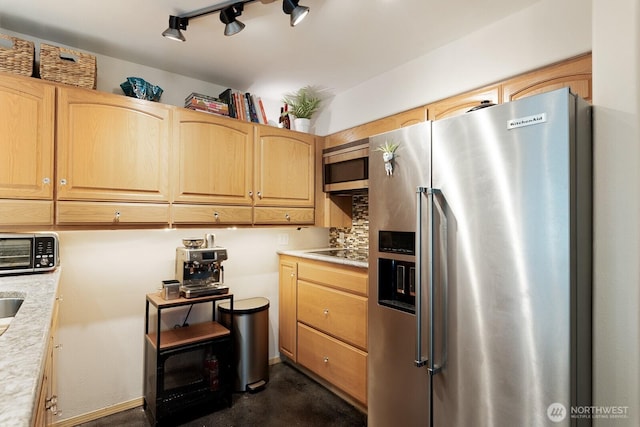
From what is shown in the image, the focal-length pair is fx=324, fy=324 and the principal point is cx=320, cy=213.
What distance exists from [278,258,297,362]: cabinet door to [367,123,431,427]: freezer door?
3.65ft

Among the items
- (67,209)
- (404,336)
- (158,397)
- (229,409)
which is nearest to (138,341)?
(158,397)

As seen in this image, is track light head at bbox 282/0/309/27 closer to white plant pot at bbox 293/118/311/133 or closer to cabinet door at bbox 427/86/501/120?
cabinet door at bbox 427/86/501/120

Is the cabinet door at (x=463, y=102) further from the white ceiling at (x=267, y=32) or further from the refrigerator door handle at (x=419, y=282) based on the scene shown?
the refrigerator door handle at (x=419, y=282)

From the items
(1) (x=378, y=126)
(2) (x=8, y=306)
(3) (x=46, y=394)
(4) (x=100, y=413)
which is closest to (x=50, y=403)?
(3) (x=46, y=394)

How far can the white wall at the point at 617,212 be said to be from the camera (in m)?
1.13

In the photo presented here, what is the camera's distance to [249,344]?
255 centimetres

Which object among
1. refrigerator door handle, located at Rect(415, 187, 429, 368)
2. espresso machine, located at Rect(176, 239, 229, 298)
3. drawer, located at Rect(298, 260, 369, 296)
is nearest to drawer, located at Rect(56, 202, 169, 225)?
espresso machine, located at Rect(176, 239, 229, 298)

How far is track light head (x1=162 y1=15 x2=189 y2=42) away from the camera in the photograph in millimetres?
1806

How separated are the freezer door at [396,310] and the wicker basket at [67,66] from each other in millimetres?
1737

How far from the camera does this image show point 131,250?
233cm

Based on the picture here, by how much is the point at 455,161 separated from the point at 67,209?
2080 millimetres

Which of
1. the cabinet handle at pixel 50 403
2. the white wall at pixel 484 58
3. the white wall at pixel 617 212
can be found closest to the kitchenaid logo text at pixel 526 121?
the white wall at pixel 617 212

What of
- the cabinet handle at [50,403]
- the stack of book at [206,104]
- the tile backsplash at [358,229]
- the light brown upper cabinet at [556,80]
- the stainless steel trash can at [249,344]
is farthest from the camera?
the tile backsplash at [358,229]
